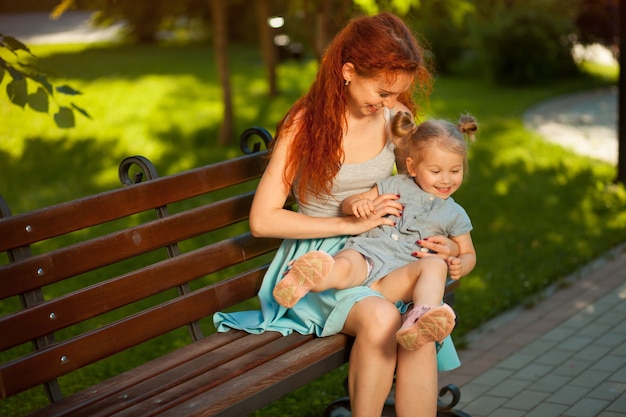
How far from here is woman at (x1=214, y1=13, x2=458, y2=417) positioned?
3395 millimetres

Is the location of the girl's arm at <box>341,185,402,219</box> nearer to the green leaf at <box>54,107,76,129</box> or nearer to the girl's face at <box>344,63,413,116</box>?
the girl's face at <box>344,63,413,116</box>

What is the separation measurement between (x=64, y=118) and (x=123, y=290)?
43.0 inches

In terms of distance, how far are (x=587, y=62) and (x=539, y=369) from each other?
13.3 metres

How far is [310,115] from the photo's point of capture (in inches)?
149

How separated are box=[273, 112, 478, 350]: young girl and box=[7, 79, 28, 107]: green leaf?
1.49 m

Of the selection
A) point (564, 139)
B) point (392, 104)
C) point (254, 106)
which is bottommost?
point (564, 139)

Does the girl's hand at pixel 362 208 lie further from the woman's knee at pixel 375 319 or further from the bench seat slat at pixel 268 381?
the bench seat slat at pixel 268 381

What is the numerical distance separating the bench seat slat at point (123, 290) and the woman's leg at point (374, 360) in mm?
774

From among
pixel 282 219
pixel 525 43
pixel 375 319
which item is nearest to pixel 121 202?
pixel 282 219

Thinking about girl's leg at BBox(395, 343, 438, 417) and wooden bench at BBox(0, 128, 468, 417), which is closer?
wooden bench at BBox(0, 128, 468, 417)

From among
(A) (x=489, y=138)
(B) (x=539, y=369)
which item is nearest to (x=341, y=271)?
(B) (x=539, y=369)

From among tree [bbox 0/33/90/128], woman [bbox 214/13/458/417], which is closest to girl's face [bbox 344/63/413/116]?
woman [bbox 214/13/458/417]

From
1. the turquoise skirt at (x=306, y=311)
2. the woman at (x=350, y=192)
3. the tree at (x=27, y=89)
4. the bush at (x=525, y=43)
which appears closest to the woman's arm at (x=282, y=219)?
the woman at (x=350, y=192)

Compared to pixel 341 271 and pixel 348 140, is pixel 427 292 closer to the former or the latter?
pixel 341 271
